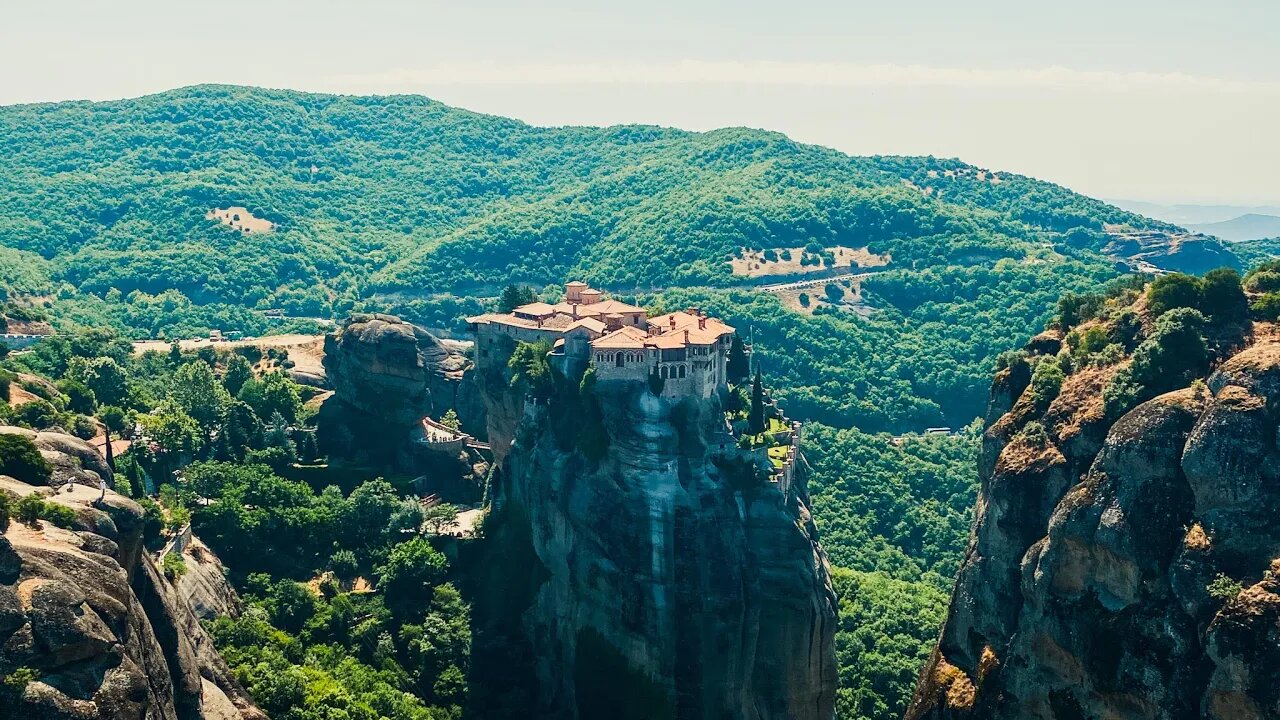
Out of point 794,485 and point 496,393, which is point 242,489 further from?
point 794,485

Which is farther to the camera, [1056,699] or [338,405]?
[338,405]

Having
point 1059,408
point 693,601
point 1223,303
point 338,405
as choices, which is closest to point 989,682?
point 1059,408

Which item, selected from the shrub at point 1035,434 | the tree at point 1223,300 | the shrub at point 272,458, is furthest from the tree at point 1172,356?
the shrub at point 272,458

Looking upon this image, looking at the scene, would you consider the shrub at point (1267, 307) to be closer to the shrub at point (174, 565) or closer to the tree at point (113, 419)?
the shrub at point (174, 565)

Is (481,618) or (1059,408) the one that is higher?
(1059,408)

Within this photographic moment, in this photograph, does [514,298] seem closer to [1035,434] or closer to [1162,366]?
[1035,434]

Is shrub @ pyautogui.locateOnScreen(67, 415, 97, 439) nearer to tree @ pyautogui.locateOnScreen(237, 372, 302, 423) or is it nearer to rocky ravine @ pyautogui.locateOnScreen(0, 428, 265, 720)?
tree @ pyautogui.locateOnScreen(237, 372, 302, 423)
